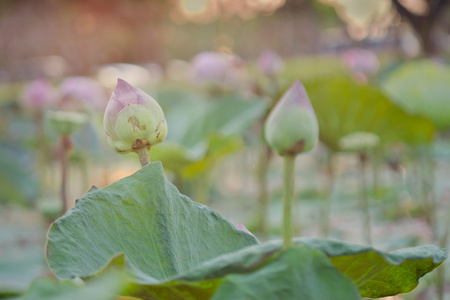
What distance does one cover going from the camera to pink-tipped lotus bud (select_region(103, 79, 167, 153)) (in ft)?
1.41

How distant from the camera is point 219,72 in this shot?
1.66 meters

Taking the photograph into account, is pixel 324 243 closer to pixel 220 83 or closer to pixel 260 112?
pixel 260 112

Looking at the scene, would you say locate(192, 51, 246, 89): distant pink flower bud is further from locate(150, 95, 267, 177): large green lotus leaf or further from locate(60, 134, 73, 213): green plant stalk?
locate(60, 134, 73, 213): green plant stalk

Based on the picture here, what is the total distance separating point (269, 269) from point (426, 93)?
3.29ft

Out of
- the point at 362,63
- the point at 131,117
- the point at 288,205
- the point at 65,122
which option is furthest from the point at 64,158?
the point at 362,63

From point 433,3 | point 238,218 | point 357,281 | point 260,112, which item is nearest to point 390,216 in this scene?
point 238,218

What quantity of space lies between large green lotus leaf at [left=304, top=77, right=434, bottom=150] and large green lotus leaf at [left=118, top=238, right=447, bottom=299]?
0.73 metres

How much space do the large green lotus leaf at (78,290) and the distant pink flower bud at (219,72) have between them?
1.39 m

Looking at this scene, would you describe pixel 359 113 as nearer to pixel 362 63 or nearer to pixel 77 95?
pixel 77 95

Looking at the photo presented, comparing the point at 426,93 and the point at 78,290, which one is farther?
the point at 426,93

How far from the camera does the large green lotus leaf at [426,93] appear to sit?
1180 millimetres

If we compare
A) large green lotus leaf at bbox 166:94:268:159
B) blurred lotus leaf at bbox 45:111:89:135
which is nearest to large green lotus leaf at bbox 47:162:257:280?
blurred lotus leaf at bbox 45:111:89:135

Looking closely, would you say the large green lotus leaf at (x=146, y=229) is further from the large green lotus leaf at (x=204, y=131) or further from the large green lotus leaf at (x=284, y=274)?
the large green lotus leaf at (x=204, y=131)

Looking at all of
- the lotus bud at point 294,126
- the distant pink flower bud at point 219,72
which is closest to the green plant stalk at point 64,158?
the lotus bud at point 294,126
